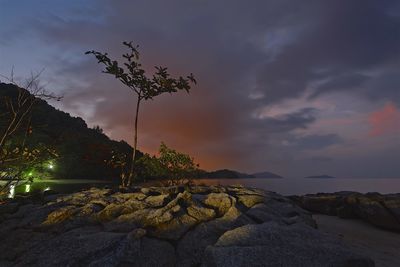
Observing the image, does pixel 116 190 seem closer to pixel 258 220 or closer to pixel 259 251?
pixel 258 220

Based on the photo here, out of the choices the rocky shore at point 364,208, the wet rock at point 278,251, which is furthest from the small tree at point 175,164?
the wet rock at point 278,251

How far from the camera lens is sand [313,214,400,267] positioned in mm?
10044

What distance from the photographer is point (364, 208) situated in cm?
1590

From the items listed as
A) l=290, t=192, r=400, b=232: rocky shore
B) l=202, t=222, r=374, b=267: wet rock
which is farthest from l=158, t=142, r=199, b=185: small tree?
l=202, t=222, r=374, b=267: wet rock

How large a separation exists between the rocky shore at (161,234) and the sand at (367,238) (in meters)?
2.41

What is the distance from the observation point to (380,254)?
10.4m

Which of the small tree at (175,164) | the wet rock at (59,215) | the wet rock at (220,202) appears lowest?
the wet rock at (59,215)

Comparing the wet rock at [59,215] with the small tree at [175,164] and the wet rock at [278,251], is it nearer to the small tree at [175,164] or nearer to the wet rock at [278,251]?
the wet rock at [278,251]

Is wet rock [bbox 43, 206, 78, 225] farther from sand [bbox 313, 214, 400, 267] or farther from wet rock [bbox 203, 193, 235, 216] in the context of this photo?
sand [bbox 313, 214, 400, 267]

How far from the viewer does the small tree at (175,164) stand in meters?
21.7

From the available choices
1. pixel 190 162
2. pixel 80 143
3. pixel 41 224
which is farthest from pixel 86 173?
pixel 41 224

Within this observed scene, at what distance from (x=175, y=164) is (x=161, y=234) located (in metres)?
12.8

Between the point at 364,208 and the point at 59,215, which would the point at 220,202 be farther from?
the point at 364,208

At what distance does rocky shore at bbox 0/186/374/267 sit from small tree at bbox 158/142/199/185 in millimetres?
8760
